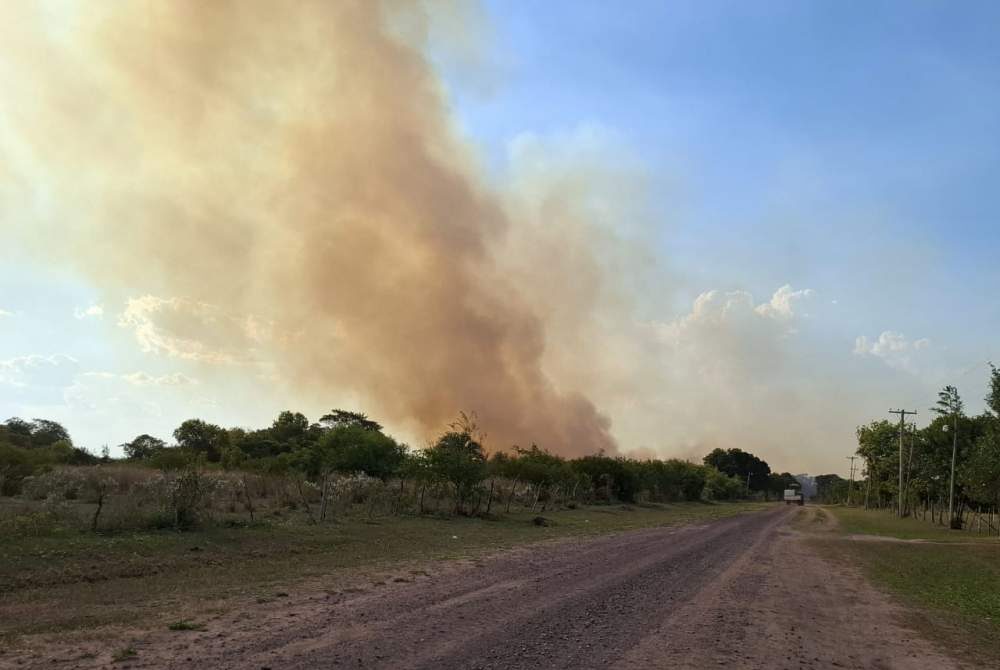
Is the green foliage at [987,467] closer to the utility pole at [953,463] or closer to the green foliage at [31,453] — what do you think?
the utility pole at [953,463]

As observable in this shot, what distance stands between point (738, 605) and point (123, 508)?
53.3 ft

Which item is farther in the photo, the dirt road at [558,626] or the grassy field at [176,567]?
the grassy field at [176,567]

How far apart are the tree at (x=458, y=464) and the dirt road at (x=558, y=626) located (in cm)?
1831

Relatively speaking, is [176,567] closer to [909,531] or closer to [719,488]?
[909,531]

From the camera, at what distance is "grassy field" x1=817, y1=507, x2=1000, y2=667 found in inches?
413

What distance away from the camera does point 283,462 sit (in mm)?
52312

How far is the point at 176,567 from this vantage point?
1407cm

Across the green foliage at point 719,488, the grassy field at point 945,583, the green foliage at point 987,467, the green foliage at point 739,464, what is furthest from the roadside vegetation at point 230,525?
the green foliage at point 739,464

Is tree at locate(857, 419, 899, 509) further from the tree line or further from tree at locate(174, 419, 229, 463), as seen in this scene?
tree at locate(174, 419, 229, 463)

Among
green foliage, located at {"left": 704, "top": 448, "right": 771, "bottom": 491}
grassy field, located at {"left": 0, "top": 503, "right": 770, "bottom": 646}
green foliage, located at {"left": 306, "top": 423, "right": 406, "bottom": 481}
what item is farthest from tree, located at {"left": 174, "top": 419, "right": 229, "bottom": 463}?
green foliage, located at {"left": 704, "top": 448, "right": 771, "bottom": 491}

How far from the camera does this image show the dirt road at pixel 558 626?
24.3 ft

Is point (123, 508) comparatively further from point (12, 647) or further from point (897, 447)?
point (897, 447)

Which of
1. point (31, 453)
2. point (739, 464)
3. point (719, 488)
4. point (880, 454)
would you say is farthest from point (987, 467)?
point (739, 464)

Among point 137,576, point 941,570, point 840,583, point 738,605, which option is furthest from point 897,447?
point 137,576
